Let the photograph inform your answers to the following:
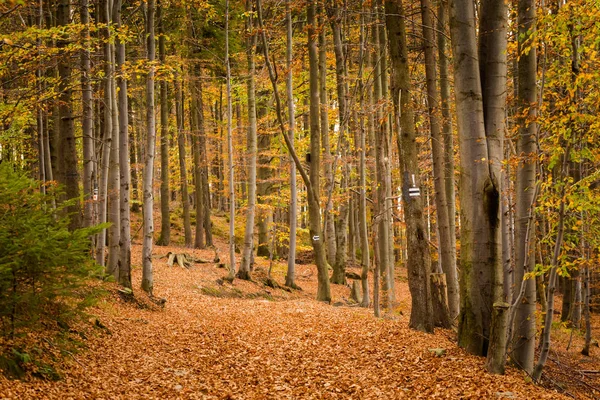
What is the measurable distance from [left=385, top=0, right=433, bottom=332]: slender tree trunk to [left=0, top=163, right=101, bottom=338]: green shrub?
17.6 ft

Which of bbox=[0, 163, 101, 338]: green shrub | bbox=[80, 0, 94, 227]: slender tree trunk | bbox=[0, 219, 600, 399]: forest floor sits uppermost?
bbox=[80, 0, 94, 227]: slender tree trunk

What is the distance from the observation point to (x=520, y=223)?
7.42m

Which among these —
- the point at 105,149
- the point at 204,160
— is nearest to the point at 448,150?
the point at 105,149

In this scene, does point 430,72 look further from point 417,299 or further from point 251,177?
point 251,177

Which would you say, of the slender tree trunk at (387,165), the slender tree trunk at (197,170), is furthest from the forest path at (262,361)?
the slender tree trunk at (197,170)

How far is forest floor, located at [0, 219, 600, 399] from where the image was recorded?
6.42 m

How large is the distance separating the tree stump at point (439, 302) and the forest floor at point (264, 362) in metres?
0.54

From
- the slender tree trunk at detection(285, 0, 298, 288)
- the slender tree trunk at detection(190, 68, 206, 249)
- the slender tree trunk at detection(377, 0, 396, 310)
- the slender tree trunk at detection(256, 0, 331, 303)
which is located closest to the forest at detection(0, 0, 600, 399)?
the slender tree trunk at detection(377, 0, 396, 310)

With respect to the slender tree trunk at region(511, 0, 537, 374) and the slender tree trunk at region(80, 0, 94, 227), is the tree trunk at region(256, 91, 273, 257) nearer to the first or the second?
the slender tree trunk at region(80, 0, 94, 227)

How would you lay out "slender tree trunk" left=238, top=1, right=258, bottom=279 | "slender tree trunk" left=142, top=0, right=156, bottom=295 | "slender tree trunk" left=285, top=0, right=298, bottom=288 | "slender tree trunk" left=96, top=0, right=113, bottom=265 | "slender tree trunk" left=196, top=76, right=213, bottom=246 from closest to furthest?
"slender tree trunk" left=96, top=0, right=113, bottom=265, "slender tree trunk" left=142, top=0, right=156, bottom=295, "slender tree trunk" left=285, top=0, right=298, bottom=288, "slender tree trunk" left=238, top=1, right=258, bottom=279, "slender tree trunk" left=196, top=76, right=213, bottom=246

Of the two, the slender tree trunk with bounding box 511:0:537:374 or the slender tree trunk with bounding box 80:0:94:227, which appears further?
the slender tree trunk with bounding box 80:0:94:227

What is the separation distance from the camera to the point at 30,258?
19.6 feet

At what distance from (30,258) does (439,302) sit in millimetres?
7313

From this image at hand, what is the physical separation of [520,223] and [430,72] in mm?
5039
